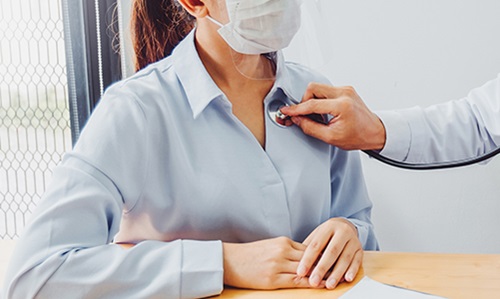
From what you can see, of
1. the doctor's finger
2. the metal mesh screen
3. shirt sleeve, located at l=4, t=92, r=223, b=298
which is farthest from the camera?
the metal mesh screen

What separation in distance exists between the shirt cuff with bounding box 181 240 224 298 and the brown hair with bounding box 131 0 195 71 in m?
0.49

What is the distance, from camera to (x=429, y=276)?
0.82m

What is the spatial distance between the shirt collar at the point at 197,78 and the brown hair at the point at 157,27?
0.31 feet

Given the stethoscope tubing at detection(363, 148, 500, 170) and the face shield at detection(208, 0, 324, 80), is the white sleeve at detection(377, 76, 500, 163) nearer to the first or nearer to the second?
the stethoscope tubing at detection(363, 148, 500, 170)

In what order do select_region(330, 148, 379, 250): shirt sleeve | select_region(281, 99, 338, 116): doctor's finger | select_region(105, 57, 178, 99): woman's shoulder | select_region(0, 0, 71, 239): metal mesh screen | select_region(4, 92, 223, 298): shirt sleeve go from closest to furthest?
1. select_region(4, 92, 223, 298): shirt sleeve
2. select_region(105, 57, 178, 99): woman's shoulder
3. select_region(281, 99, 338, 116): doctor's finger
4. select_region(330, 148, 379, 250): shirt sleeve
5. select_region(0, 0, 71, 239): metal mesh screen

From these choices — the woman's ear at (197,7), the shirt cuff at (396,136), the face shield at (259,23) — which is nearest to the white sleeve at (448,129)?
the shirt cuff at (396,136)

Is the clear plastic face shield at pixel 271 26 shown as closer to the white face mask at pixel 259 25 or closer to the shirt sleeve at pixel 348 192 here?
the white face mask at pixel 259 25

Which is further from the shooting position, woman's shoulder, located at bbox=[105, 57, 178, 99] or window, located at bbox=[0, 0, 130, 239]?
window, located at bbox=[0, 0, 130, 239]

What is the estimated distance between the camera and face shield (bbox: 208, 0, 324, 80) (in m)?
0.90

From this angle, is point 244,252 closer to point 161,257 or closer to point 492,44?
point 161,257

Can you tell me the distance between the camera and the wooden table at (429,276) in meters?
0.77

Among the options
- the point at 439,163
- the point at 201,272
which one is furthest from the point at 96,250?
the point at 439,163

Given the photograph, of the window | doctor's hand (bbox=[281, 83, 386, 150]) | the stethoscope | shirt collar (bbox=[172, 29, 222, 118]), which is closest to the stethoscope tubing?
the stethoscope

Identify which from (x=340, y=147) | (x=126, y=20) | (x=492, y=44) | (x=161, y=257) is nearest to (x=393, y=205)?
(x=492, y=44)
